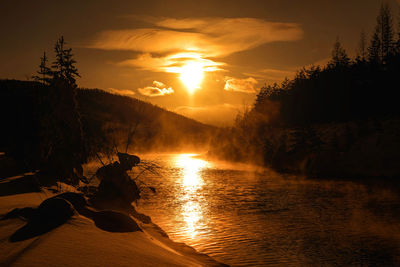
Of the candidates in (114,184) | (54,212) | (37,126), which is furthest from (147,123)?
(54,212)

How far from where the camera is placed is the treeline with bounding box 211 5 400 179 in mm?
34906

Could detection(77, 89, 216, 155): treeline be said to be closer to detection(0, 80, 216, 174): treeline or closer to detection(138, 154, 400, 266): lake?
detection(0, 80, 216, 174): treeline

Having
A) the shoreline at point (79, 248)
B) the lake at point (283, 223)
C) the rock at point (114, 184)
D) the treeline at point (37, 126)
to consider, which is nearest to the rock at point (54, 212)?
the shoreline at point (79, 248)

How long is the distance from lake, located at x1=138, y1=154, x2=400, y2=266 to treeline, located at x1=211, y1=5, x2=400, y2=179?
12429 mm

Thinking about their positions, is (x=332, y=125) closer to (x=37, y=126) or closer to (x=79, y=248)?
(x=37, y=126)

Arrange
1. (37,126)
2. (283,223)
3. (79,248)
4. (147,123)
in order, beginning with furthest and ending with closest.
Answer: (147,123)
(37,126)
(283,223)
(79,248)

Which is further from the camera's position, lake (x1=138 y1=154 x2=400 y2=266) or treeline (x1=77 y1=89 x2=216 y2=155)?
treeline (x1=77 y1=89 x2=216 y2=155)

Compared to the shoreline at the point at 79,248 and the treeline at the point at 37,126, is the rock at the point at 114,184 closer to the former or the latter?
the treeline at the point at 37,126

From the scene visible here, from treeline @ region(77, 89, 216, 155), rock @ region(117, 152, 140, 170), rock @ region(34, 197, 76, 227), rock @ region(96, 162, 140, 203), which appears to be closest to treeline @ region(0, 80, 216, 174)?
rock @ region(117, 152, 140, 170)

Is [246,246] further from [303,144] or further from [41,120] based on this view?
[303,144]

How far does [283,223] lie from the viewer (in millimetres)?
13531

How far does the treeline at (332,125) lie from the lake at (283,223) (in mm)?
12429

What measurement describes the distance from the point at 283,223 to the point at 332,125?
3487 centimetres

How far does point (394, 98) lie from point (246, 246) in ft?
138
